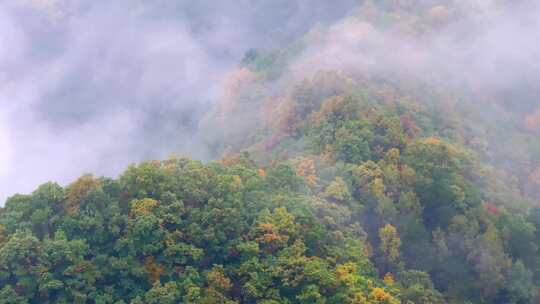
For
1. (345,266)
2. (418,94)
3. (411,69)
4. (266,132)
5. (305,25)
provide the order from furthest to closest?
→ (305,25) → (411,69) → (418,94) → (266,132) → (345,266)

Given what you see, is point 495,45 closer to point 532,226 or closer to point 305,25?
point 305,25

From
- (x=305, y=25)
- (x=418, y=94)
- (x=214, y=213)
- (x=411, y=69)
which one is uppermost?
(x=305, y=25)

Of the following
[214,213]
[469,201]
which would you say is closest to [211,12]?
[469,201]

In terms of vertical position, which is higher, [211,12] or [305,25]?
[211,12]

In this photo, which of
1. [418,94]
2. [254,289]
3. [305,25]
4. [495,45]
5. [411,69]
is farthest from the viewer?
[305,25]

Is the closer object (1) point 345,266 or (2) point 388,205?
(1) point 345,266

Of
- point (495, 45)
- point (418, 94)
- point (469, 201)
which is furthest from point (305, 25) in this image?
point (469, 201)

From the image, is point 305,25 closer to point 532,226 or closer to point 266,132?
point 266,132
